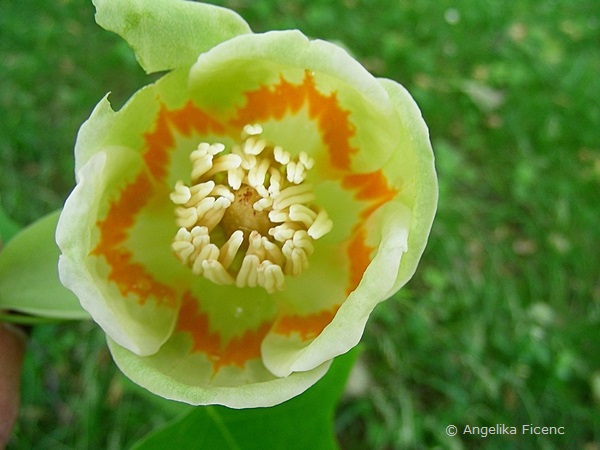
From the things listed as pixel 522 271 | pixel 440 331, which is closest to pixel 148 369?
pixel 440 331

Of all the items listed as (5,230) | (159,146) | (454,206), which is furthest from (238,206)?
(454,206)

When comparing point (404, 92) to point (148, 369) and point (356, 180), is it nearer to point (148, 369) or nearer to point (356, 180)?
point (356, 180)

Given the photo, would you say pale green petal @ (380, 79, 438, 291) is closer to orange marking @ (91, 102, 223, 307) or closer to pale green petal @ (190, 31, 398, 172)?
pale green petal @ (190, 31, 398, 172)

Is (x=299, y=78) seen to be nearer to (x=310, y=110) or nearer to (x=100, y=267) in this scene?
(x=310, y=110)

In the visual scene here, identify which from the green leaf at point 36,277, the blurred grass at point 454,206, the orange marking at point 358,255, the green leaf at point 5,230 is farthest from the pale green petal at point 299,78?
the blurred grass at point 454,206

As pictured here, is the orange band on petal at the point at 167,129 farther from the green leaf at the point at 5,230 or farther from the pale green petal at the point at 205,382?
the green leaf at the point at 5,230

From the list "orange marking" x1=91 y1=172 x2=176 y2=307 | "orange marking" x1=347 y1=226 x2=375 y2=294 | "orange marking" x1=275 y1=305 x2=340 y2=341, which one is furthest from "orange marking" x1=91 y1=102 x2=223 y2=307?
"orange marking" x1=347 y1=226 x2=375 y2=294

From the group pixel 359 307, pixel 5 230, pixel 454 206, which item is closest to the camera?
pixel 359 307
